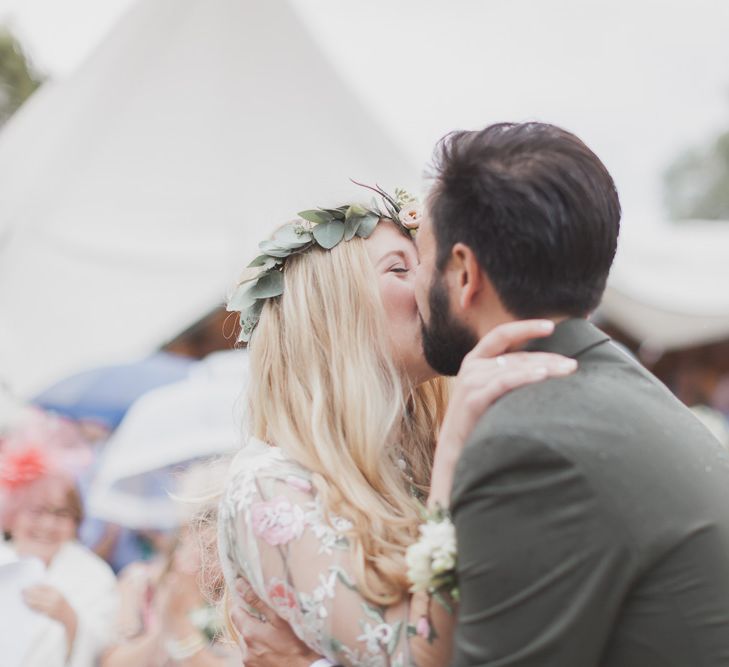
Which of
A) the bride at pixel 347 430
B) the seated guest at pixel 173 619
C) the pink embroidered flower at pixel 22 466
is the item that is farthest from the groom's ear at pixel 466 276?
the pink embroidered flower at pixel 22 466

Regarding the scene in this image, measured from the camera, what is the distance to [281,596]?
2072mm

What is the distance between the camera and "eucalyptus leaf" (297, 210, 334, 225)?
2.68 m

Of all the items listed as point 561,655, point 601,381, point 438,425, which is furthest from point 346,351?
point 561,655

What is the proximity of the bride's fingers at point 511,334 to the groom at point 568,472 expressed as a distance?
5cm

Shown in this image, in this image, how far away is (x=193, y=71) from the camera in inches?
324

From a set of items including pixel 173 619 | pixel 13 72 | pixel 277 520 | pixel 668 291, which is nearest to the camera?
pixel 277 520

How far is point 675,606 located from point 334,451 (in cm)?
95

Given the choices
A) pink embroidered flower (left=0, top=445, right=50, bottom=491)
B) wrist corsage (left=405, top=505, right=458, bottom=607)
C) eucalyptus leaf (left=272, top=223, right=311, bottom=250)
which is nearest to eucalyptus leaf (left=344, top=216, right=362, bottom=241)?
eucalyptus leaf (left=272, top=223, right=311, bottom=250)

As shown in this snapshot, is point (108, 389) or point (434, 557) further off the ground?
point (434, 557)

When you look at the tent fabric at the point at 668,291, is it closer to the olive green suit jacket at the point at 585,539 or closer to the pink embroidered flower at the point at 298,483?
the pink embroidered flower at the point at 298,483

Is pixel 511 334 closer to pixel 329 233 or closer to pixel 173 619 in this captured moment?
pixel 329 233

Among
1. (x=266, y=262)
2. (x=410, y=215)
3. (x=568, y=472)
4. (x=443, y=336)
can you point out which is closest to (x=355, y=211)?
(x=410, y=215)

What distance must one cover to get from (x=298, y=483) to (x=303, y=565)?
0.71 feet

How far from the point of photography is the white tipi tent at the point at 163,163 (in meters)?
8.00
